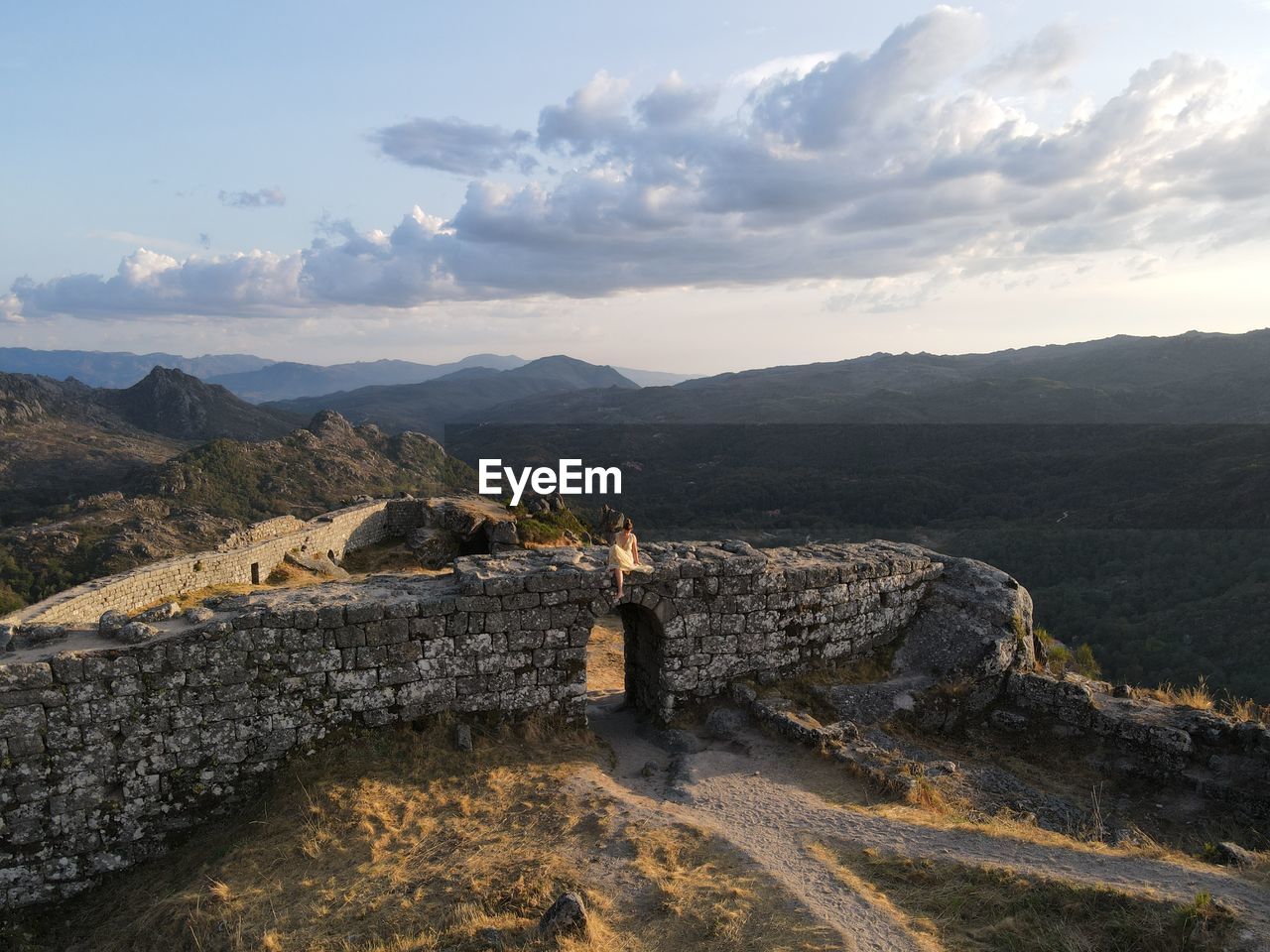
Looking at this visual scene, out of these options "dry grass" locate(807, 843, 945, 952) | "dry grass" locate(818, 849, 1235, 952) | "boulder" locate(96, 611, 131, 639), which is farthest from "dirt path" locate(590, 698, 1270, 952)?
"boulder" locate(96, 611, 131, 639)

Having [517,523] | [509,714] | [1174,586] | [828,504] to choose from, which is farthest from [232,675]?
[828,504]

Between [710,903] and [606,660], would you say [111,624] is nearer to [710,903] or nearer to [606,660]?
[710,903]

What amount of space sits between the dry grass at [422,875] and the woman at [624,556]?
2.47 meters

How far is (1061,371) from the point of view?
4823 inches

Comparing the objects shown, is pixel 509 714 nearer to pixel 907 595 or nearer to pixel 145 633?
pixel 145 633

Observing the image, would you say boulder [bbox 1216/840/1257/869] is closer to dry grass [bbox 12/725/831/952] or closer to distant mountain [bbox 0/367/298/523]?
dry grass [bbox 12/725/831/952]

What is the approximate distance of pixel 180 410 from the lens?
248ft

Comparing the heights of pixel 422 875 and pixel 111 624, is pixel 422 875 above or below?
below

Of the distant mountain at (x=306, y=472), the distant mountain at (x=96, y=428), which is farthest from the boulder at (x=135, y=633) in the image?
the distant mountain at (x=96, y=428)

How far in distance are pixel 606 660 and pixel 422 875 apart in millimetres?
9917

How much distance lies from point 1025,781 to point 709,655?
4.58 metres

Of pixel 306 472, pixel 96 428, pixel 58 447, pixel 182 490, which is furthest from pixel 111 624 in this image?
pixel 96 428

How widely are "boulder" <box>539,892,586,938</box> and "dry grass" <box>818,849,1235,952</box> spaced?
8.24 ft

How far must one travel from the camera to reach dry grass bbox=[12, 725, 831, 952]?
20.1ft
